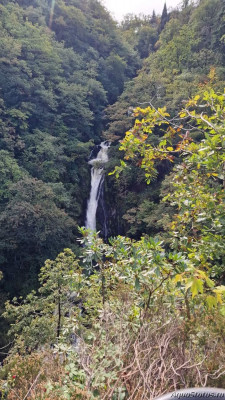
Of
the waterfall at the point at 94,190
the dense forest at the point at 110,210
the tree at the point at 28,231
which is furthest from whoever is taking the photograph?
the waterfall at the point at 94,190

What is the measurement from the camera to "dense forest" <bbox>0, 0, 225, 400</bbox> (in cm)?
175

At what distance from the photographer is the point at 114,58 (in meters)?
21.4

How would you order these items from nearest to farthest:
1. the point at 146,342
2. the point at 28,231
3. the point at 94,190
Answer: the point at 146,342
the point at 28,231
the point at 94,190

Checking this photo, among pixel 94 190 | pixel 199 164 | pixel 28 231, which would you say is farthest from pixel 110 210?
pixel 199 164

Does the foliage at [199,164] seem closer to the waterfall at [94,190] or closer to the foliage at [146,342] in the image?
the foliage at [146,342]

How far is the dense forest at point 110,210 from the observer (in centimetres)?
175

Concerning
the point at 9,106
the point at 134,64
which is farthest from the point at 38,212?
the point at 134,64

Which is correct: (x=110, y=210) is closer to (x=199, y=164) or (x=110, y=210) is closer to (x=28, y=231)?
(x=28, y=231)

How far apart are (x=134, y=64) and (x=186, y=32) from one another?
23.9 feet

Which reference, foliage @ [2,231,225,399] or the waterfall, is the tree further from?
foliage @ [2,231,225,399]

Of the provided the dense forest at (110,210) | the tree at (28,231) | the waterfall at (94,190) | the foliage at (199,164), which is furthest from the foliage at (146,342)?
the waterfall at (94,190)

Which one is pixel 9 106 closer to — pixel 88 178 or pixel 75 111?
pixel 75 111

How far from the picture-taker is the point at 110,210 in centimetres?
1361

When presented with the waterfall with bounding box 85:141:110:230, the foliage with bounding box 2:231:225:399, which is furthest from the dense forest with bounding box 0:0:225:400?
the waterfall with bounding box 85:141:110:230
